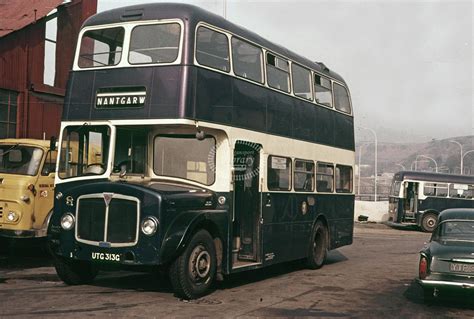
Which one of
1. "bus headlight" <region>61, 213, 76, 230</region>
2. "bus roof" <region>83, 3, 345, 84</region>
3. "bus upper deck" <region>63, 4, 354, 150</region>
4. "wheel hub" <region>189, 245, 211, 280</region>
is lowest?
"wheel hub" <region>189, 245, 211, 280</region>

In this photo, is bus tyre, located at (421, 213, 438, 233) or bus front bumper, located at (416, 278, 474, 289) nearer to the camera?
bus front bumper, located at (416, 278, 474, 289)

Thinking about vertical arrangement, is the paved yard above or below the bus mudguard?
below

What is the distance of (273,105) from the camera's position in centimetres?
1155

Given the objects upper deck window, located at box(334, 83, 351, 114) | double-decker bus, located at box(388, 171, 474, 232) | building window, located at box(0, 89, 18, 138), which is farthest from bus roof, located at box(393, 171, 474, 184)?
building window, located at box(0, 89, 18, 138)

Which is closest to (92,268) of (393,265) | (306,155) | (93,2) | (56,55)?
(306,155)

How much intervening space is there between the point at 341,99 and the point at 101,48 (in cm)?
731

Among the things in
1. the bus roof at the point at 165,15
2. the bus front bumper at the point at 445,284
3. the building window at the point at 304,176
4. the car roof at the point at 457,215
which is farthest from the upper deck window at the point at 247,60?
the bus front bumper at the point at 445,284

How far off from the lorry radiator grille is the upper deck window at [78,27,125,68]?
2268mm

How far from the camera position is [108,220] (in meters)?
8.73

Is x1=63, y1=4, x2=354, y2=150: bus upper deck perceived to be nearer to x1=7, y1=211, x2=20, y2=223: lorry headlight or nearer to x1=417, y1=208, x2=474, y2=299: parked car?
x1=7, y1=211, x2=20, y2=223: lorry headlight

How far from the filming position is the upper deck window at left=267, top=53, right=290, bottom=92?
458 inches

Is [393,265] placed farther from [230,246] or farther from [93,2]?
[93,2]

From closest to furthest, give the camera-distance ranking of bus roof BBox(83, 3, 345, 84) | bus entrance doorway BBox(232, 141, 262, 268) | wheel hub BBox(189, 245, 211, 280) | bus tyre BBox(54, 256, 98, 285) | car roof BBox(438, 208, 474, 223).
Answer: wheel hub BBox(189, 245, 211, 280) → bus roof BBox(83, 3, 345, 84) → bus tyre BBox(54, 256, 98, 285) → car roof BBox(438, 208, 474, 223) → bus entrance doorway BBox(232, 141, 262, 268)

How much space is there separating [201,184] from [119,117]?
1651 millimetres
